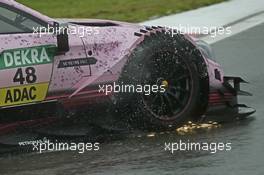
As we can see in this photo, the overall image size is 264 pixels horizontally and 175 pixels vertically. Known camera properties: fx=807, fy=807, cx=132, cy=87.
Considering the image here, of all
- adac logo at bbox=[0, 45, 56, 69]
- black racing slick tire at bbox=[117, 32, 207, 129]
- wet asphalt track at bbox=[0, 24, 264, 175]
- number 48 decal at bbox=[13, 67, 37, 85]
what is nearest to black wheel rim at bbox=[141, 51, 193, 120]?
black racing slick tire at bbox=[117, 32, 207, 129]

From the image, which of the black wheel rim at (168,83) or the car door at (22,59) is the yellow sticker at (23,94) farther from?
the black wheel rim at (168,83)

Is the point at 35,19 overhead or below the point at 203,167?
overhead

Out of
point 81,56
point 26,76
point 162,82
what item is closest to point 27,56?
point 26,76

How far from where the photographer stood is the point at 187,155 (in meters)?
6.86

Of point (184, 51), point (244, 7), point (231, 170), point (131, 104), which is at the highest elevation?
point (244, 7)

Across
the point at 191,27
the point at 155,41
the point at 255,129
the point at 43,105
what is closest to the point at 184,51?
the point at 155,41

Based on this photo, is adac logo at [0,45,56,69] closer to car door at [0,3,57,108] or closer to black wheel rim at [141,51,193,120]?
car door at [0,3,57,108]

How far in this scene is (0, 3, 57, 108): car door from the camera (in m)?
6.86

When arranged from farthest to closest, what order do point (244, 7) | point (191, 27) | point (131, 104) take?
1. point (244, 7)
2. point (191, 27)
3. point (131, 104)

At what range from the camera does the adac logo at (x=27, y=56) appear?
22.5 ft

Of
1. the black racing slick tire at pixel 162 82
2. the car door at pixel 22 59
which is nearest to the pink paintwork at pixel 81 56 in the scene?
the car door at pixel 22 59

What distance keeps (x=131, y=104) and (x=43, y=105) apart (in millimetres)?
876

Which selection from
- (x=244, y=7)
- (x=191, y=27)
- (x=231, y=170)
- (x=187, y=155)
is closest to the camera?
(x=231, y=170)

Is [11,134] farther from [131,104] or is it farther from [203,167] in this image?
[203,167]
